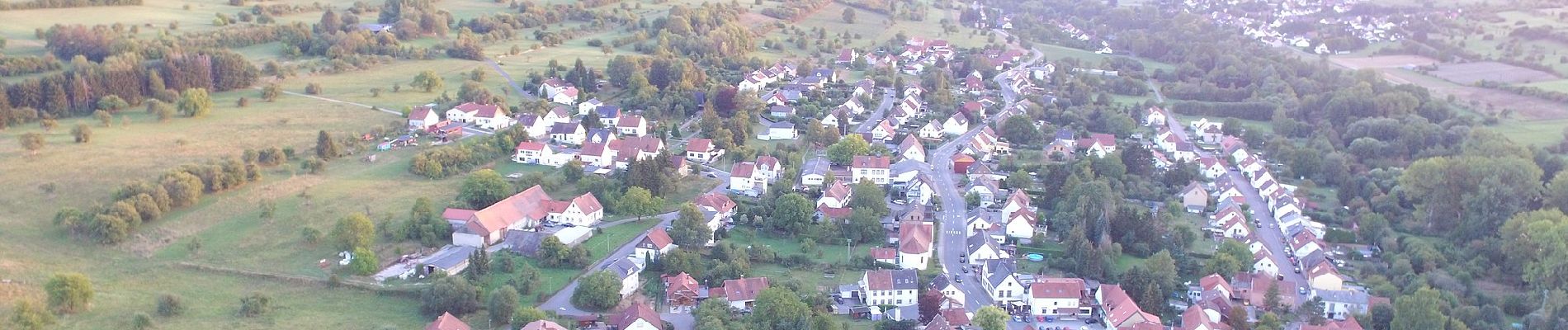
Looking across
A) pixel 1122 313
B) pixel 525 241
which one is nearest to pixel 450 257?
pixel 525 241

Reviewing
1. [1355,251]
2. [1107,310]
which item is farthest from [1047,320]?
[1355,251]

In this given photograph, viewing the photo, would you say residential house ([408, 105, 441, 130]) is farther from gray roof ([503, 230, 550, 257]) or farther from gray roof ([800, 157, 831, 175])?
gray roof ([800, 157, 831, 175])

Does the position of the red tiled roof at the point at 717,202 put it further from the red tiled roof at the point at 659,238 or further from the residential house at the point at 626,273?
the residential house at the point at 626,273

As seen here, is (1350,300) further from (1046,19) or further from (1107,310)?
(1046,19)

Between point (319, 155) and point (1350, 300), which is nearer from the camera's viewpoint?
point (1350, 300)

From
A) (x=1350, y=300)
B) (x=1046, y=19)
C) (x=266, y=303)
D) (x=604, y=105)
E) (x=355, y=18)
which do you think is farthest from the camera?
(x=1046, y=19)

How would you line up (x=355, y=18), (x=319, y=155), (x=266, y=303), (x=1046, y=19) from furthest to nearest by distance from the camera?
(x=1046, y=19) → (x=355, y=18) → (x=319, y=155) → (x=266, y=303)
